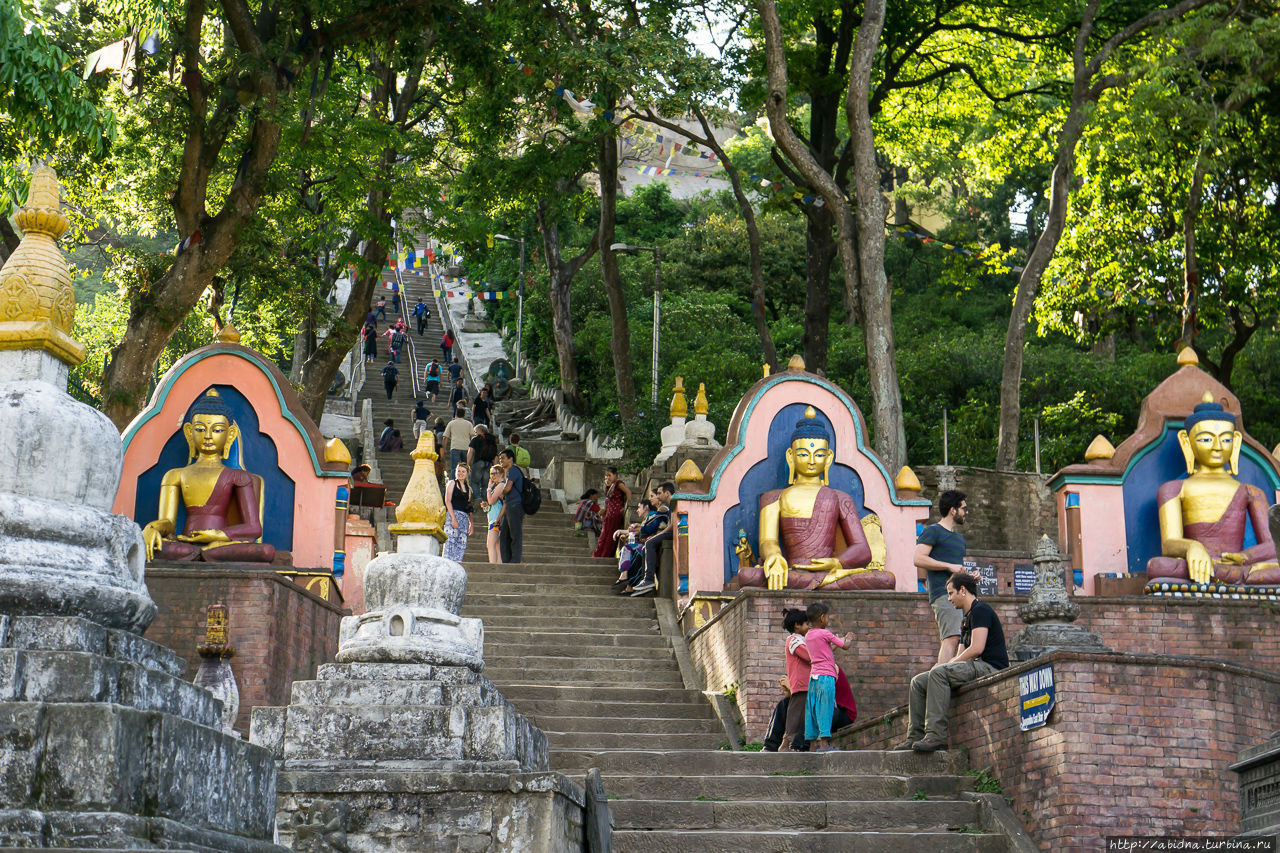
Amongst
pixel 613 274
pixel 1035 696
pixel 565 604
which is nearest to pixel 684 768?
pixel 1035 696

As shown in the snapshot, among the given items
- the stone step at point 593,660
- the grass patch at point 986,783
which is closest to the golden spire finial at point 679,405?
the stone step at point 593,660

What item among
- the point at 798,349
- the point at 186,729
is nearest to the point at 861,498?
the point at 186,729

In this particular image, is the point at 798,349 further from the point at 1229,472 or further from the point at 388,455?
the point at 1229,472

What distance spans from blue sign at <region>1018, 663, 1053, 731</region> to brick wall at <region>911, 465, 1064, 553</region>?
1037 cm

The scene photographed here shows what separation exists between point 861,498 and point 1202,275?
9951 millimetres

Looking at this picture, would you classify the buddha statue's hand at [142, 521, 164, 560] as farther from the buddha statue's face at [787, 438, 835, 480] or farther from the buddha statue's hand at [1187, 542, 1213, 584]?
the buddha statue's hand at [1187, 542, 1213, 584]

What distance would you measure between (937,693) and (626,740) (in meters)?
2.76

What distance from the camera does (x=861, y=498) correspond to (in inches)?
607

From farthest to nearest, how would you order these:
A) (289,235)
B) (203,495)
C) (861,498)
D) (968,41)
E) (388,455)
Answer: (388,455)
(968,41)
(289,235)
(861,498)
(203,495)

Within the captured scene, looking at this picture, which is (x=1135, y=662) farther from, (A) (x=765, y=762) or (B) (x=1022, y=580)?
(B) (x=1022, y=580)

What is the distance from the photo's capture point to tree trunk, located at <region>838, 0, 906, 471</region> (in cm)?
1719

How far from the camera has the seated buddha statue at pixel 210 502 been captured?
13756 millimetres

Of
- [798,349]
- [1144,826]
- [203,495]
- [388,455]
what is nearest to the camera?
[1144,826]

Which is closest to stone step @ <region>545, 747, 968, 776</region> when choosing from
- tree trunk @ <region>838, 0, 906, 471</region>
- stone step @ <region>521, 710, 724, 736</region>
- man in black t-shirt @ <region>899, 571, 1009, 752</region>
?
man in black t-shirt @ <region>899, 571, 1009, 752</region>
